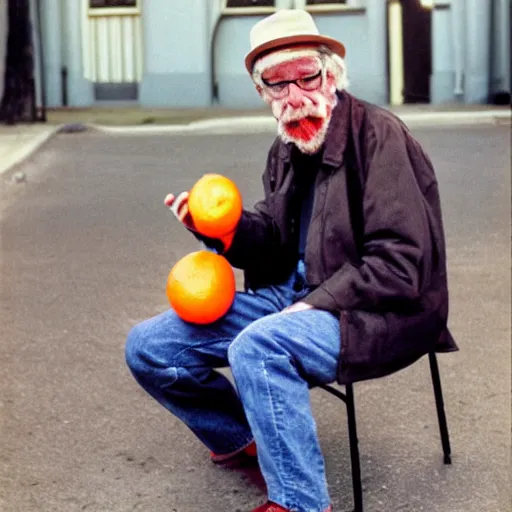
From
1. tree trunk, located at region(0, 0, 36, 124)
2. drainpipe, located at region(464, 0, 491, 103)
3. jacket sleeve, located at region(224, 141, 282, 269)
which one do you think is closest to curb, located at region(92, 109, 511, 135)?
tree trunk, located at region(0, 0, 36, 124)

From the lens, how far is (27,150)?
14.6 m

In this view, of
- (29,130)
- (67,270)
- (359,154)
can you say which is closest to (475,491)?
(359,154)

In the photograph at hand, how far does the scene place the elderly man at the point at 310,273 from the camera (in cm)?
347

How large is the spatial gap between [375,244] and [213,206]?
55cm

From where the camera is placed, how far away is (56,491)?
421 centimetres

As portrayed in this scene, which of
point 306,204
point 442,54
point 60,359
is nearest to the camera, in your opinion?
point 306,204

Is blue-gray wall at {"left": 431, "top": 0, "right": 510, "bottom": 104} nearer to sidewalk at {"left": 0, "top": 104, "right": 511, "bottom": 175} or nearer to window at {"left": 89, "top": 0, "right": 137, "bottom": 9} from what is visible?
sidewalk at {"left": 0, "top": 104, "right": 511, "bottom": 175}

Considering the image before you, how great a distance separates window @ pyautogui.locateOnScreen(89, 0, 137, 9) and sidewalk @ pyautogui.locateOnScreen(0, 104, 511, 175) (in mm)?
2766

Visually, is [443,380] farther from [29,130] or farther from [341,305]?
[29,130]

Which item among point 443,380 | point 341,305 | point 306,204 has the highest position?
point 306,204

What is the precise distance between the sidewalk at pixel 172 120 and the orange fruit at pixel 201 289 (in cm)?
1044

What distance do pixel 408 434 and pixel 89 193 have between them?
774 cm

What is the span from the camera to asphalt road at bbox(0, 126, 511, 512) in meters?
4.19

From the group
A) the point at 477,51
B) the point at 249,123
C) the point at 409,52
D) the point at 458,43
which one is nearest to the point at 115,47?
the point at 409,52
